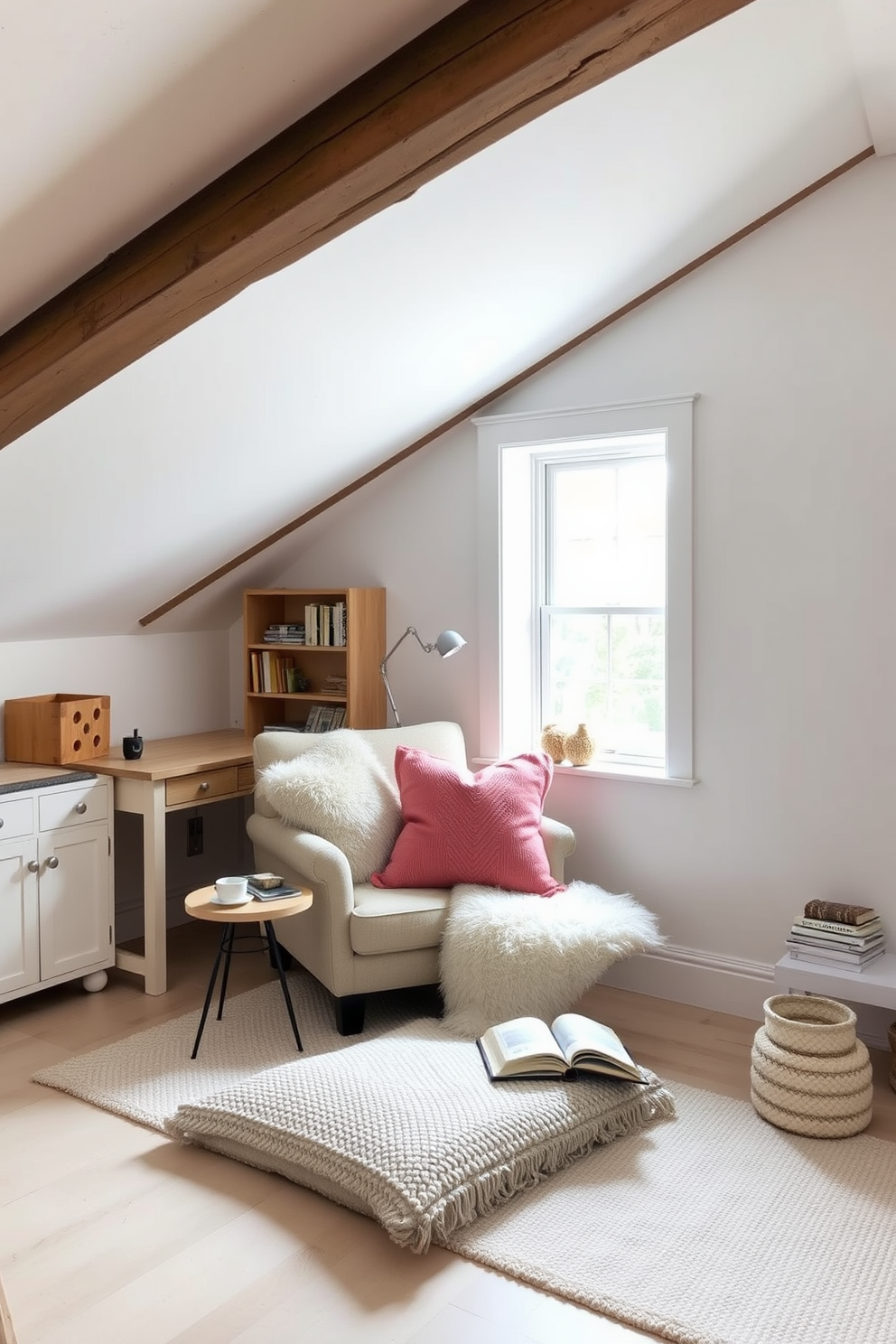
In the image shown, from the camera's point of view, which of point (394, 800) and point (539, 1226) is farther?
point (394, 800)

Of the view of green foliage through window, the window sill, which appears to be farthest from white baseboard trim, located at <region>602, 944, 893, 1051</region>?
the view of green foliage through window

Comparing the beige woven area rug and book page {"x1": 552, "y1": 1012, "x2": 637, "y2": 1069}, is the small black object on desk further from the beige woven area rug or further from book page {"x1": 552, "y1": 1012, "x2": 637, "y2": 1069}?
book page {"x1": 552, "y1": 1012, "x2": 637, "y2": 1069}

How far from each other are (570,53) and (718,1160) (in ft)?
7.93

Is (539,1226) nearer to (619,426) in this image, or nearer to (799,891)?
(799,891)

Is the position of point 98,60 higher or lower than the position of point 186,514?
higher

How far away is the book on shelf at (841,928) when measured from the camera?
3146 millimetres

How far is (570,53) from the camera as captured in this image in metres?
1.87

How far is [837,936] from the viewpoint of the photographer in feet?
10.4

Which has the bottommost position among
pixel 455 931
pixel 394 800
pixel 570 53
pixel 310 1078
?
pixel 310 1078

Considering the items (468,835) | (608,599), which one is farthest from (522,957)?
(608,599)

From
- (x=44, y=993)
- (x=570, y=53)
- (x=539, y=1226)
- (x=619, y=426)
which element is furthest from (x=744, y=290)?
(x=44, y=993)

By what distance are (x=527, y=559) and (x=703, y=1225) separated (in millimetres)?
2432

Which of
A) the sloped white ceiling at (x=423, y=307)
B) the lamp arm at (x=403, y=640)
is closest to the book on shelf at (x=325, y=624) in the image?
the lamp arm at (x=403, y=640)

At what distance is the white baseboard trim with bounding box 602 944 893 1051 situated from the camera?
3547 millimetres
